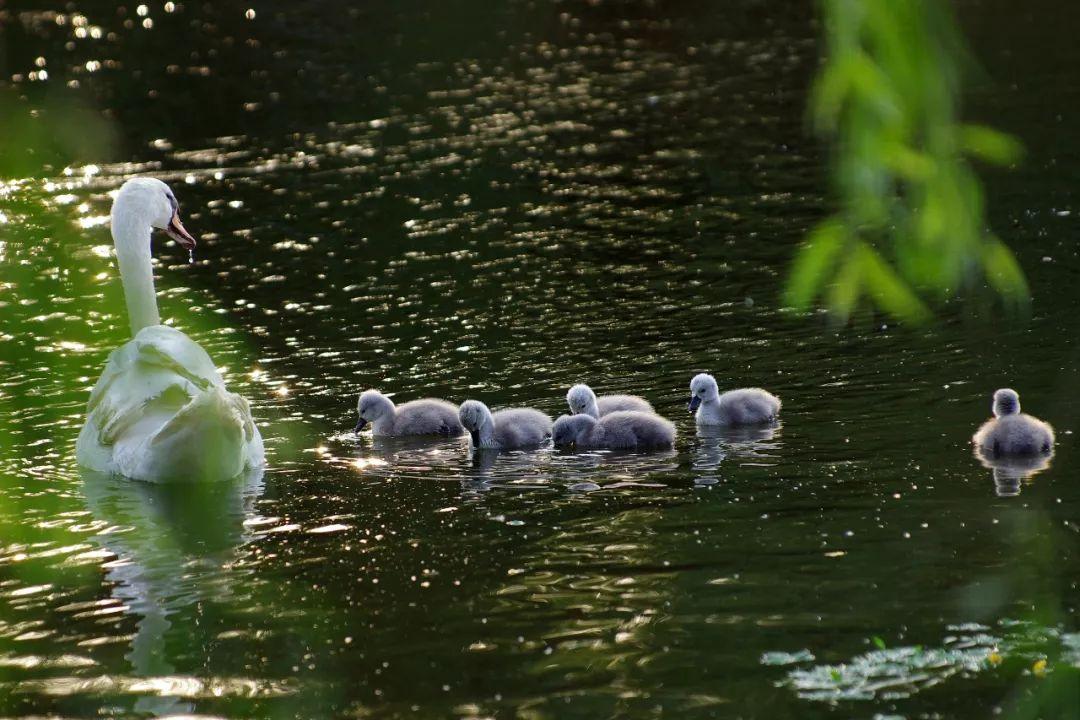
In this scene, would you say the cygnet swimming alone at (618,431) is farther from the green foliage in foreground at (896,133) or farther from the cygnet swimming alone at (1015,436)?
the green foliage in foreground at (896,133)

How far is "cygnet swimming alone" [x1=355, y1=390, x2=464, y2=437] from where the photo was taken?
41.3 feet

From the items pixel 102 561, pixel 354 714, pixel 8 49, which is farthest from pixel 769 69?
pixel 354 714

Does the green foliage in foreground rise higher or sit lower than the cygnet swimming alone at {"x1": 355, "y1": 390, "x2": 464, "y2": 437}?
higher

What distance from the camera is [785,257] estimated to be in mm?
17453

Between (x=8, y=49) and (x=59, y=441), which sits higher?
(x=8, y=49)

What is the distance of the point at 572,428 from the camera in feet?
39.2

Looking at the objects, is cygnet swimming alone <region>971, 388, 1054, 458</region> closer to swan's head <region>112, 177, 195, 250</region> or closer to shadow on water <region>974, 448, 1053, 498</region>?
shadow on water <region>974, 448, 1053, 498</region>

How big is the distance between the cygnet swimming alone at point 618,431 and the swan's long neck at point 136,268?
10.8 feet

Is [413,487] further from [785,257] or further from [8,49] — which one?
[8,49]

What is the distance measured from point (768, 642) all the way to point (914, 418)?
14.0 feet

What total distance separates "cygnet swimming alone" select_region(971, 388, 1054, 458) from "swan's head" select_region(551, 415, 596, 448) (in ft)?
8.88

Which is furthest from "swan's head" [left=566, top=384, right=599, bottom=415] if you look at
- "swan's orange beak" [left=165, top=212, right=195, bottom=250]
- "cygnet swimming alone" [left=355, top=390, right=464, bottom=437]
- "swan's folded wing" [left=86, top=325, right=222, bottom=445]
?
"swan's orange beak" [left=165, top=212, right=195, bottom=250]

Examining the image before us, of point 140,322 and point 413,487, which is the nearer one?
point 413,487

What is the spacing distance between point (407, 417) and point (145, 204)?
8.76 ft
